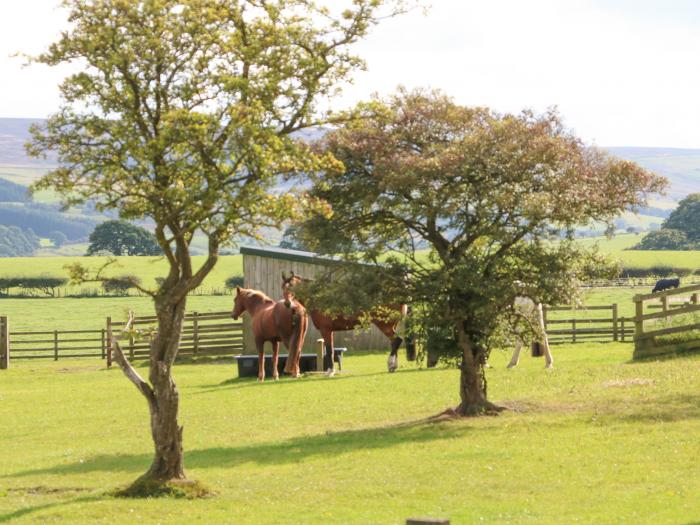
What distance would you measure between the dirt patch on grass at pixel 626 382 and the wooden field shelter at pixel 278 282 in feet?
51.5

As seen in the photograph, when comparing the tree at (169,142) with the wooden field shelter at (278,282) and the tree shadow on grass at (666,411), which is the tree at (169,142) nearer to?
the tree shadow on grass at (666,411)

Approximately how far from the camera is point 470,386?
72.4 ft

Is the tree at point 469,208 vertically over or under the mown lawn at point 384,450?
over

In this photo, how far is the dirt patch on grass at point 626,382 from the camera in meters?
24.5

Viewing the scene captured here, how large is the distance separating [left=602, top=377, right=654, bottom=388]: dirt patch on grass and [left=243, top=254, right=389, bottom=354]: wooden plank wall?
16.0 meters

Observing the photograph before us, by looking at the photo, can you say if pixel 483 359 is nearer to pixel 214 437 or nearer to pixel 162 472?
pixel 214 437

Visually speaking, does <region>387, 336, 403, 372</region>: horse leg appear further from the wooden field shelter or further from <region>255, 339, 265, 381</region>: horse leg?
the wooden field shelter

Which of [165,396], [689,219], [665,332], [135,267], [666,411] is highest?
[689,219]

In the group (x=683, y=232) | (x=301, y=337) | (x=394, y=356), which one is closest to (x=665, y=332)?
(x=394, y=356)

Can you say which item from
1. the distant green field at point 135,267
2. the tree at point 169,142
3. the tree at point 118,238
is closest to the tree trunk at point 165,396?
the tree at point 169,142

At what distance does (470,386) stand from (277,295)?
19513 millimetres

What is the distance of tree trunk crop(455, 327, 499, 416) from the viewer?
21938mm

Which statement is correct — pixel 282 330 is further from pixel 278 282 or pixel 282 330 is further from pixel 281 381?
pixel 278 282

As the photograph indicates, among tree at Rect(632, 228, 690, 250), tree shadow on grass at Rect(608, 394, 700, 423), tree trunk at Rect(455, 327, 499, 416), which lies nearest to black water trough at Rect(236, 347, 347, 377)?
tree trunk at Rect(455, 327, 499, 416)
